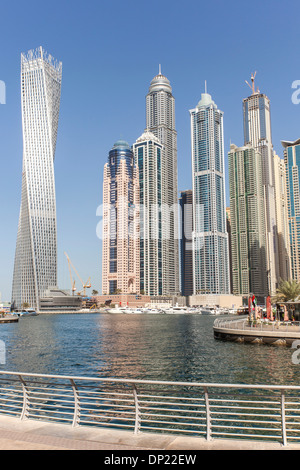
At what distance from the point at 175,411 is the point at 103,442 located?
10.6 m

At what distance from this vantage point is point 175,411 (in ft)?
64.4

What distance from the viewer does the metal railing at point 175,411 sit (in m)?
10.6

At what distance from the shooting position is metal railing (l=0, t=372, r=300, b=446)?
1063cm

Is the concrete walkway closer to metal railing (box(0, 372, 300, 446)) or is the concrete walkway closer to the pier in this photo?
metal railing (box(0, 372, 300, 446))

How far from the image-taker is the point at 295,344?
50.7m

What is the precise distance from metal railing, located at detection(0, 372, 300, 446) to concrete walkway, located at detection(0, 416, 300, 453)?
0.33m

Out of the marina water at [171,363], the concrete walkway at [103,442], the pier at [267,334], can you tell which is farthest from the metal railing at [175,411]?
the pier at [267,334]

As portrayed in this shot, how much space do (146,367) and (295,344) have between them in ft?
71.8

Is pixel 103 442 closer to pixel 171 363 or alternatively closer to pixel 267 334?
pixel 171 363

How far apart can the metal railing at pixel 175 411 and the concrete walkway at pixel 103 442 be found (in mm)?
335

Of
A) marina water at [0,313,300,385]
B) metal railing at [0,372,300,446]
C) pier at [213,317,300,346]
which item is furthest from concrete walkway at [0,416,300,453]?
pier at [213,317,300,346]
